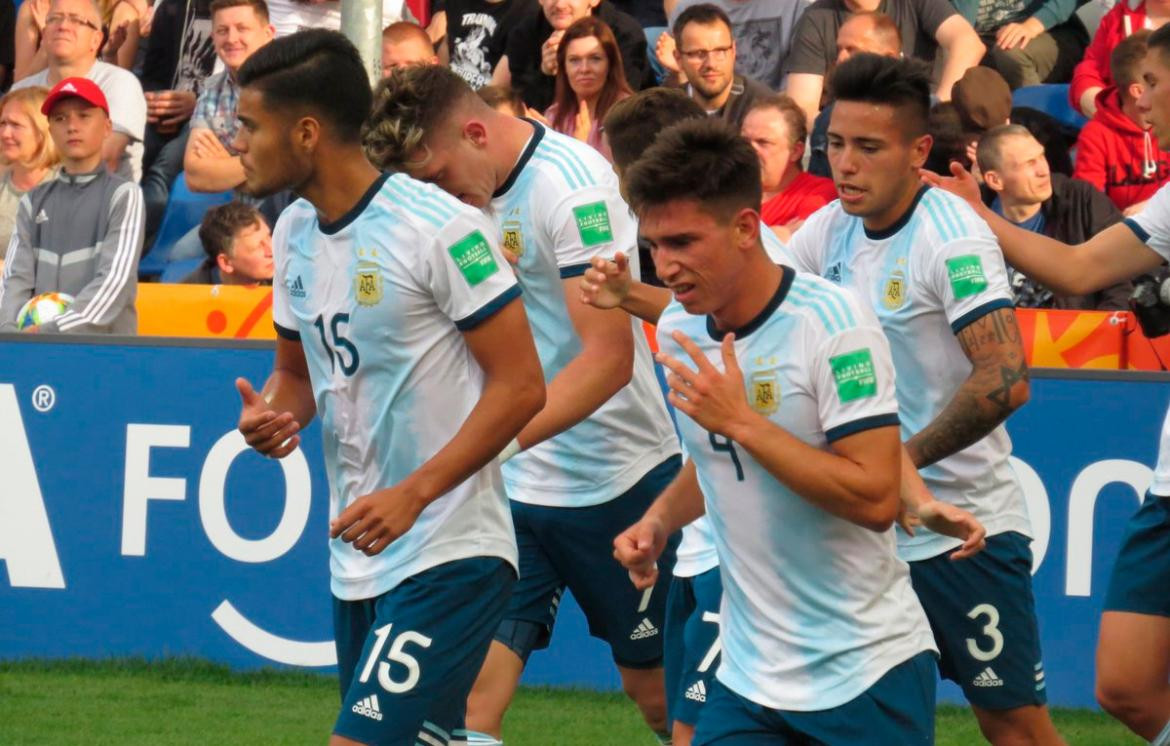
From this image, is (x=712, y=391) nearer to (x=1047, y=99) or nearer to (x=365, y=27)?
(x=365, y=27)

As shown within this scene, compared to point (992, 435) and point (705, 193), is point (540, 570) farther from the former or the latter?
point (705, 193)

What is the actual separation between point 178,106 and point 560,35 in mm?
2673

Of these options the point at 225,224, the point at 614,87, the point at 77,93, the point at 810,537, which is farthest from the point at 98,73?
the point at 810,537

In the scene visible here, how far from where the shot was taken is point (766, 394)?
12.1 feet

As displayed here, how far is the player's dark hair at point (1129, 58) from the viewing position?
8.55m

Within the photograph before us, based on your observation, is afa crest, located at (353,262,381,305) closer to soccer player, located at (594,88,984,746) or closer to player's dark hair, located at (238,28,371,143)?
player's dark hair, located at (238,28,371,143)

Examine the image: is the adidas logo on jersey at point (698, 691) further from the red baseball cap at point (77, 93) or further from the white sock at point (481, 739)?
the red baseball cap at point (77, 93)

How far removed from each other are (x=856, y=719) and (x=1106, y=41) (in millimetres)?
7802

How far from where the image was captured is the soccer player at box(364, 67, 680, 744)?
5004 millimetres

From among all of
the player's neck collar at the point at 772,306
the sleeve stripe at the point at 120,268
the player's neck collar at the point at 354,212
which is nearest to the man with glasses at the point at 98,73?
the sleeve stripe at the point at 120,268

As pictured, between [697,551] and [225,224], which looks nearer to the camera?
[697,551]

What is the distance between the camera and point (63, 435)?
7875 millimetres

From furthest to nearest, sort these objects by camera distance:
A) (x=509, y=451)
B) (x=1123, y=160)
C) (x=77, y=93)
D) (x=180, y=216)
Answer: (x=180, y=216), (x=1123, y=160), (x=77, y=93), (x=509, y=451)

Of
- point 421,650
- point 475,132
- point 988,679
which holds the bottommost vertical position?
point 988,679
